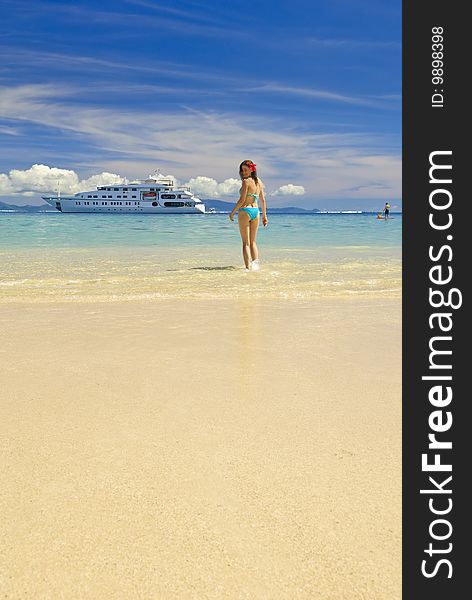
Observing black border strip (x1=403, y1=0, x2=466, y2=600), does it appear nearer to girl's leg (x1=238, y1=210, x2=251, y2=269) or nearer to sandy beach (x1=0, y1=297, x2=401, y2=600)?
sandy beach (x1=0, y1=297, x2=401, y2=600)

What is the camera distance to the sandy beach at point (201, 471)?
151cm

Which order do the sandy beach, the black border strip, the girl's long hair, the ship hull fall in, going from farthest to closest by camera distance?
the ship hull < the girl's long hair < the sandy beach < the black border strip

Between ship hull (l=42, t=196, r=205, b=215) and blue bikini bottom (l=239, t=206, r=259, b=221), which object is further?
ship hull (l=42, t=196, r=205, b=215)

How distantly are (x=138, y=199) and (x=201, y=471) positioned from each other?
319ft

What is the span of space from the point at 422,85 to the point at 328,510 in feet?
4.34

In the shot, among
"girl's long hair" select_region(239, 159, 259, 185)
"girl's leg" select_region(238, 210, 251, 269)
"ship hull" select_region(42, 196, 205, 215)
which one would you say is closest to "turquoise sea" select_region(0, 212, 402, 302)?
"girl's leg" select_region(238, 210, 251, 269)

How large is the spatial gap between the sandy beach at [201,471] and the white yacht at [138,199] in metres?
94.9

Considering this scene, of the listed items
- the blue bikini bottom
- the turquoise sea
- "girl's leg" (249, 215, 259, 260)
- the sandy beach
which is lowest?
the sandy beach

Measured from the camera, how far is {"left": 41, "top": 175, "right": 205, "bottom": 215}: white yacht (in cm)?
9656

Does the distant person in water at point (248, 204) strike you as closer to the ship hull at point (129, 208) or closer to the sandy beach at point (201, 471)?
the sandy beach at point (201, 471)

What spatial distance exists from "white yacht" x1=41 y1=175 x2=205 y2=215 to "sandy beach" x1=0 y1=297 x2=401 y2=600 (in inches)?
3734

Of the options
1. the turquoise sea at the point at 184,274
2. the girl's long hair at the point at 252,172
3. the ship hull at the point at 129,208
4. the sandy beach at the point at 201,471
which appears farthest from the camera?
the ship hull at the point at 129,208

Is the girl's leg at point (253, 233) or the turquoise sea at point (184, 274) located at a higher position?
the girl's leg at point (253, 233)

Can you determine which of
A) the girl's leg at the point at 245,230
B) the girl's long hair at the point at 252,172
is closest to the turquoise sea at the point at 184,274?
the girl's leg at the point at 245,230
